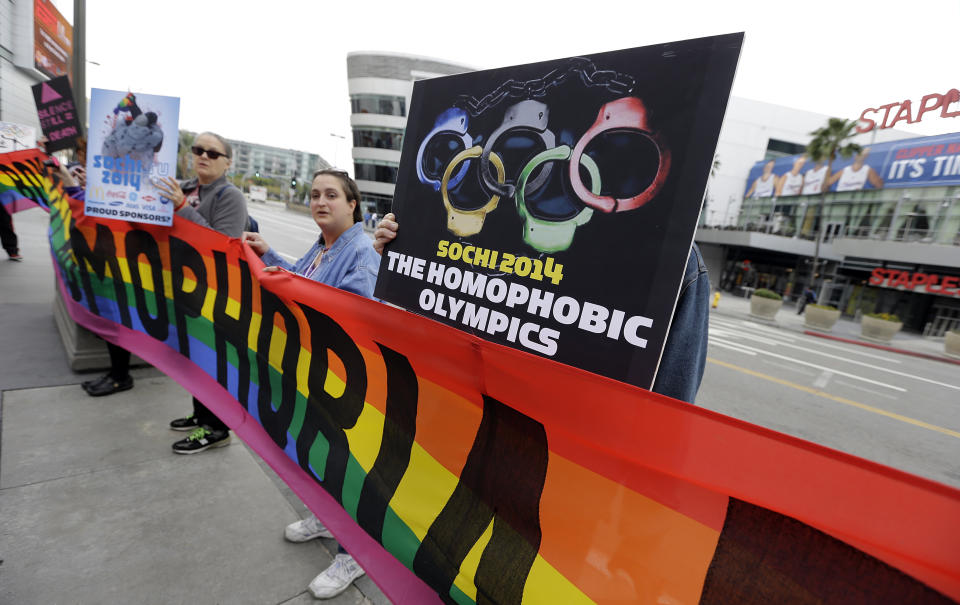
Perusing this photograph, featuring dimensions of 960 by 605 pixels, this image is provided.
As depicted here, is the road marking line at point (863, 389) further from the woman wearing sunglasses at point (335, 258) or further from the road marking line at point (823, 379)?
the woman wearing sunglasses at point (335, 258)

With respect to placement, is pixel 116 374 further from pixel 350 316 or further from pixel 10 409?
pixel 350 316

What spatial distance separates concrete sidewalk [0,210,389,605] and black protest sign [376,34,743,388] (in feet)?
5.49

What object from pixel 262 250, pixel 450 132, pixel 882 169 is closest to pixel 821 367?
pixel 450 132

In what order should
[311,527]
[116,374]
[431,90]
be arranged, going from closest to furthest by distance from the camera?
[431,90] → [311,527] → [116,374]

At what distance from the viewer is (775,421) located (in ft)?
19.3

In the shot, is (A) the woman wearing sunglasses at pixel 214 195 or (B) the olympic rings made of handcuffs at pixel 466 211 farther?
(A) the woman wearing sunglasses at pixel 214 195

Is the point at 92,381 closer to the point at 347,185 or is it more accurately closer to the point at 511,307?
the point at 347,185

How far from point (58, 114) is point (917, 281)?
34.7 metres

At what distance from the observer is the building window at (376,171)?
5062cm

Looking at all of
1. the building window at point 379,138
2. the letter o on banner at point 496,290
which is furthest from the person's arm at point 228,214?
the building window at point 379,138

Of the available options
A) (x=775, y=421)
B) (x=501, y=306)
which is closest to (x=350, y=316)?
(x=501, y=306)

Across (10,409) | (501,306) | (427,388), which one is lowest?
(10,409)

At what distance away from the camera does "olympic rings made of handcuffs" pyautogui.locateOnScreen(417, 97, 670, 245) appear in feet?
3.90

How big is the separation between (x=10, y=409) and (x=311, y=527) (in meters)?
2.55
